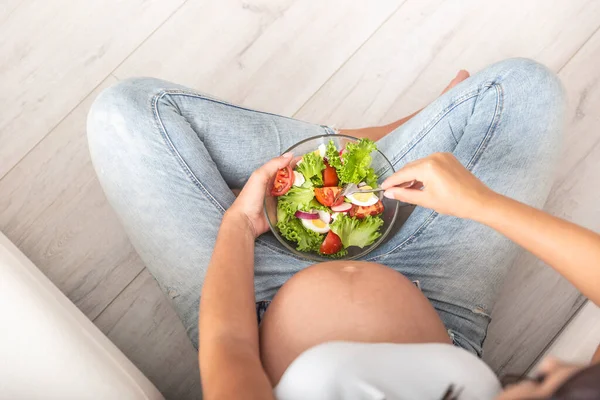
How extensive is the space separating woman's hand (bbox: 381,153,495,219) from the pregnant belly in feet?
0.41

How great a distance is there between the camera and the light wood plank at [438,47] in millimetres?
1366

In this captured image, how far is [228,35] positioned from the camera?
1365mm

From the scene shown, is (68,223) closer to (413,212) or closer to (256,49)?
(256,49)

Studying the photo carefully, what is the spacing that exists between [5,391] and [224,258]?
0.35m

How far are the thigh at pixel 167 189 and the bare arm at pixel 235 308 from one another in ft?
0.19

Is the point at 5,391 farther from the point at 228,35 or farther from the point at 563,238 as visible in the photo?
the point at 228,35

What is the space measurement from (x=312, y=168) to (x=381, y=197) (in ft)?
0.42

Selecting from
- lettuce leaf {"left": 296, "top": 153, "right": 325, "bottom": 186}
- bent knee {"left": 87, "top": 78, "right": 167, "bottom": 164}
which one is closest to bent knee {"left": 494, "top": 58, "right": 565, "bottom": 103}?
lettuce leaf {"left": 296, "top": 153, "right": 325, "bottom": 186}

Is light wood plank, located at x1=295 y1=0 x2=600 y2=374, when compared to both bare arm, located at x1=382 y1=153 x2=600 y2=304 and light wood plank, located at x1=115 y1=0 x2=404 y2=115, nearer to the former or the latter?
light wood plank, located at x1=115 y1=0 x2=404 y2=115

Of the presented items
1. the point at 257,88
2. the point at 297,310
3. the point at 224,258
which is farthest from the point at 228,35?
the point at 297,310

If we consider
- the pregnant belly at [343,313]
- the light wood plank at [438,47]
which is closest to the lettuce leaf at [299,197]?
the pregnant belly at [343,313]

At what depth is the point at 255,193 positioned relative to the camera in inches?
35.1

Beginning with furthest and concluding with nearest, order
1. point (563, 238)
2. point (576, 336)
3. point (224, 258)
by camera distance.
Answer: point (576, 336)
point (224, 258)
point (563, 238)

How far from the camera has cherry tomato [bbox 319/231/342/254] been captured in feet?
2.93
